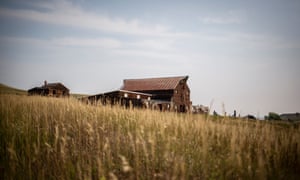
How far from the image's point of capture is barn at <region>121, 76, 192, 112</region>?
3086cm

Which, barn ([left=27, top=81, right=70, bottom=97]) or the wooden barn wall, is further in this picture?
barn ([left=27, top=81, right=70, bottom=97])

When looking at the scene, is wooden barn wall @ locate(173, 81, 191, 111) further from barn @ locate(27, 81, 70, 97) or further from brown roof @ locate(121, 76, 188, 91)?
barn @ locate(27, 81, 70, 97)

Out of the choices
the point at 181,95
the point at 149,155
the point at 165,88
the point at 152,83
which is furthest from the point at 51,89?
the point at 149,155

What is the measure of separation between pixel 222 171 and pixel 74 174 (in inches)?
86.6

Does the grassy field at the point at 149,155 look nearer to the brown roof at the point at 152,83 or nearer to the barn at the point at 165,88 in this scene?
the barn at the point at 165,88

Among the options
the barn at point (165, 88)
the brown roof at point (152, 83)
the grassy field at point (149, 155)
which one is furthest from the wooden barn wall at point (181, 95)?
the grassy field at point (149, 155)

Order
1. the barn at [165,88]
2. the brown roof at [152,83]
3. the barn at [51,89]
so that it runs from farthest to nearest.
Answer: the barn at [51,89] → the brown roof at [152,83] → the barn at [165,88]

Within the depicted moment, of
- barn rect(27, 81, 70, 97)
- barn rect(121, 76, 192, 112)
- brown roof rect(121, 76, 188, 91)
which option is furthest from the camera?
barn rect(27, 81, 70, 97)

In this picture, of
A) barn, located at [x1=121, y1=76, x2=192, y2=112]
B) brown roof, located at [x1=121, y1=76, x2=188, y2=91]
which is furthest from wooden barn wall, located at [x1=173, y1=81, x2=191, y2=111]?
brown roof, located at [x1=121, y1=76, x2=188, y2=91]

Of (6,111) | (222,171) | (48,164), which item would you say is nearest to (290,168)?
(222,171)

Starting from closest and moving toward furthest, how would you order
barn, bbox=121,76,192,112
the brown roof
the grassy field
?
1. the grassy field
2. barn, bbox=121,76,192,112
3. the brown roof

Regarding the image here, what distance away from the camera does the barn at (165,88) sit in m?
30.9

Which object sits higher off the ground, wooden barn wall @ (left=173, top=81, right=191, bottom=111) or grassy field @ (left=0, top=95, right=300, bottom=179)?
wooden barn wall @ (left=173, top=81, right=191, bottom=111)

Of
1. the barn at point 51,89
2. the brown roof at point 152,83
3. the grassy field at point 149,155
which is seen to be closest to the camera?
the grassy field at point 149,155
